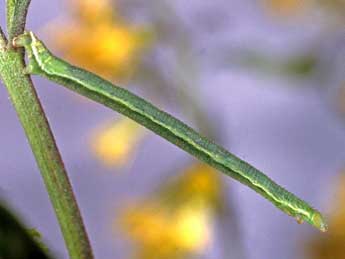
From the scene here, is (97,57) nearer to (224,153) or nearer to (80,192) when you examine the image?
(224,153)

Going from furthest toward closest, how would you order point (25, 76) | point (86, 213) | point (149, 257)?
1. point (86, 213)
2. point (149, 257)
3. point (25, 76)

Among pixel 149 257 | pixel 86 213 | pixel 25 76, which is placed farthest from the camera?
pixel 86 213

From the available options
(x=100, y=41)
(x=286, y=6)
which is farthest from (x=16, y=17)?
(x=286, y=6)

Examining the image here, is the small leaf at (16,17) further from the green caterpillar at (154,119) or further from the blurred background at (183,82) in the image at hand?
the blurred background at (183,82)

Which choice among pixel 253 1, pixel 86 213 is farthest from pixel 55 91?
pixel 253 1

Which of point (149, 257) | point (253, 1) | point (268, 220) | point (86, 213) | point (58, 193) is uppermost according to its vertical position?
point (253, 1)

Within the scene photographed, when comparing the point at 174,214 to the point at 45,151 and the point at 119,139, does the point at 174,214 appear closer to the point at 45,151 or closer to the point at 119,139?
the point at 119,139

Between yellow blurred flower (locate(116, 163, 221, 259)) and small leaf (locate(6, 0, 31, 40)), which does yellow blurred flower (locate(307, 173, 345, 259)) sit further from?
small leaf (locate(6, 0, 31, 40))

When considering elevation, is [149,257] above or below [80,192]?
below
